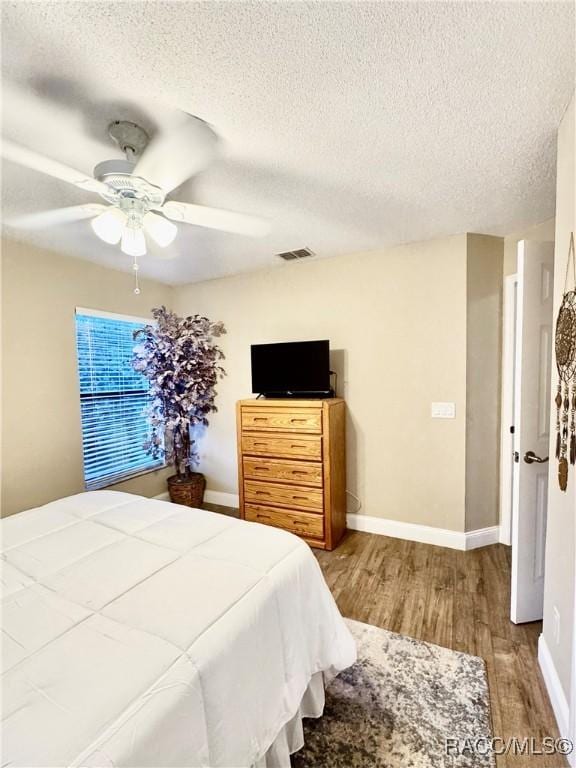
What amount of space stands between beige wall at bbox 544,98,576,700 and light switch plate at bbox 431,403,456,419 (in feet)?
3.91

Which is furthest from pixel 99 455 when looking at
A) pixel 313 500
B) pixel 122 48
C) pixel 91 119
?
pixel 122 48

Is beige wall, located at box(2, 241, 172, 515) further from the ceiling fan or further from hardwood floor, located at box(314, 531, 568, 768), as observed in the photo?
hardwood floor, located at box(314, 531, 568, 768)

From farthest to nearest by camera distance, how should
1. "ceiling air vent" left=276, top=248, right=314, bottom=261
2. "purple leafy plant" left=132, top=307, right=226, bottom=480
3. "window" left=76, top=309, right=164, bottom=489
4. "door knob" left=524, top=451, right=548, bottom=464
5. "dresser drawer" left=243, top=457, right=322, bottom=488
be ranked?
"purple leafy plant" left=132, top=307, right=226, bottom=480 < "window" left=76, top=309, right=164, bottom=489 < "ceiling air vent" left=276, top=248, right=314, bottom=261 < "dresser drawer" left=243, top=457, right=322, bottom=488 < "door knob" left=524, top=451, right=548, bottom=464

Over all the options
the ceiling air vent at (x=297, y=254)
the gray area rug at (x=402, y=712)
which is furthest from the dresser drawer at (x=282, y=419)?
the gray area rug at (x=402, y=712)

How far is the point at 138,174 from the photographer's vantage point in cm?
135

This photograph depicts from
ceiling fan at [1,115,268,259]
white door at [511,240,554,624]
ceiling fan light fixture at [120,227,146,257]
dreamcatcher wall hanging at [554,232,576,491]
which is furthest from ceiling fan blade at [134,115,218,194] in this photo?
white door at [511,240,554,624]

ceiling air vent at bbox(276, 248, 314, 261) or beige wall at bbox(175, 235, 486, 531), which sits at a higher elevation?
ceiling air vent at bbox(276, 248, 314, 261)

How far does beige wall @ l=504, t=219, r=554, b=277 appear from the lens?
2.44 m

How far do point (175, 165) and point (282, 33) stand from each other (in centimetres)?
56

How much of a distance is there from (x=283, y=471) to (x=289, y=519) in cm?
42

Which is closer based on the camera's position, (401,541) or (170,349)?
(401,541)

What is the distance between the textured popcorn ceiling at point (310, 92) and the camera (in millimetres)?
1001

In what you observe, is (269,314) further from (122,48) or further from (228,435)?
(122,48)

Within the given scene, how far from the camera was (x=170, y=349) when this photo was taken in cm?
332
